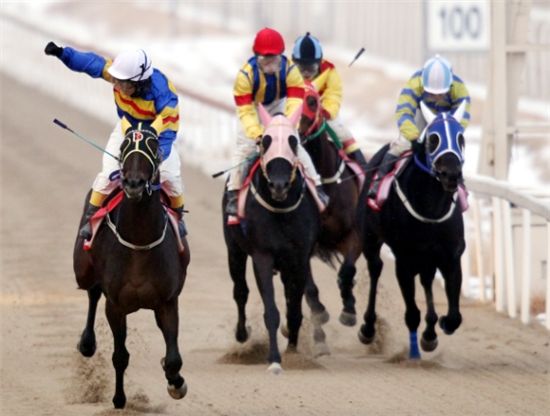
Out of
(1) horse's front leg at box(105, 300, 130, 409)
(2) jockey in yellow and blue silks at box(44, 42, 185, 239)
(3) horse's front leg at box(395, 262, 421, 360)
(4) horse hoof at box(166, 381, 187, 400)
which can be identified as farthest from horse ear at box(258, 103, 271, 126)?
(4) horse hoof at box(166, 381, 187, 400)

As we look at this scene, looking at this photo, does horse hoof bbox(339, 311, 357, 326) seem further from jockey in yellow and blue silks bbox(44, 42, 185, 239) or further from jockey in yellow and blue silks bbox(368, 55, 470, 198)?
jockey in yellow and blue silks bbox(44, 42, 185, 239)

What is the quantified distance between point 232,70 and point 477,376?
29.7 m

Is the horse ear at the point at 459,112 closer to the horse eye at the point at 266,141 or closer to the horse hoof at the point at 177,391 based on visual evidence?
the horse eye at the point at 266,141

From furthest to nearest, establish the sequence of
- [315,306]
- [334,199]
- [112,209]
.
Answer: [334,199] → [315,306] → [112,209]

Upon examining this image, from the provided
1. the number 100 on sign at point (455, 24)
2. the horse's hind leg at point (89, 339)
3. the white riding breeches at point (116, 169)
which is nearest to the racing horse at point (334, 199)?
the horse's hind leg at point (89, 339)

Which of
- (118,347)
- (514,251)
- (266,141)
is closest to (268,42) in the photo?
(266,141)

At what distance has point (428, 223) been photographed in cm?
1221

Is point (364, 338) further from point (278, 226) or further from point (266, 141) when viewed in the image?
point (266, 141)

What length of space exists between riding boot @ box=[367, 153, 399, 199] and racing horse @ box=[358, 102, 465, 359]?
257 mm

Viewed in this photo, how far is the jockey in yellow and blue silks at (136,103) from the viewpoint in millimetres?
10328

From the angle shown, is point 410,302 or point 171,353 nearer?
point 171,353

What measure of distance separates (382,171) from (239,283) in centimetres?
141

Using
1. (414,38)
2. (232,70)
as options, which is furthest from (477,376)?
(232,70)

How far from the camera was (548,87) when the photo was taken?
91.3 ft
